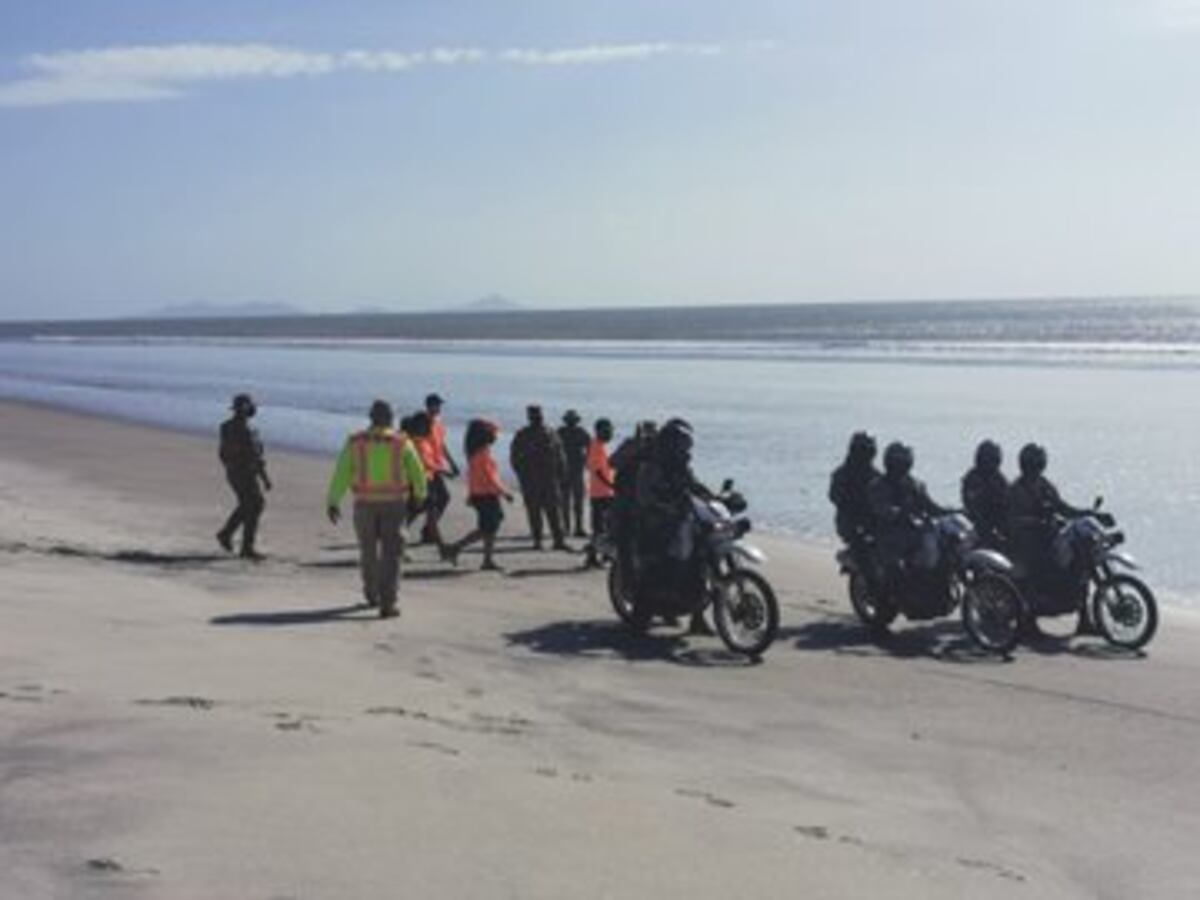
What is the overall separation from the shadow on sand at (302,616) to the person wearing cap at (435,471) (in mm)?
4157

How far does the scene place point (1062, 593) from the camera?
1261cm

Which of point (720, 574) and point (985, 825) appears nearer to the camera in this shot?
point (985, 825)

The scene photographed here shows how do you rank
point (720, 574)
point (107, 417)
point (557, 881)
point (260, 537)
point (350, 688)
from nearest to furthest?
point (557, 881) → point (350, 688) → point (720, 574) → point (260, 537) → point (107, 417)

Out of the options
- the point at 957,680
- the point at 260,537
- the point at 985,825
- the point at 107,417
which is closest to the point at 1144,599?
the point at 957,680

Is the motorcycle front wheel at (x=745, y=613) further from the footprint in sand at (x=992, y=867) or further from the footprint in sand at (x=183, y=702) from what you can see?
the footprint in sand at (x=992, y=867)

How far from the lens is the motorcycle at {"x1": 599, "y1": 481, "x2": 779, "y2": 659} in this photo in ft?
39.0

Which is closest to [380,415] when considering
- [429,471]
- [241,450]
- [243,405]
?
[243,405]

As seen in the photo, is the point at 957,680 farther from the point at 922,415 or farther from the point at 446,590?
the point at 922,415

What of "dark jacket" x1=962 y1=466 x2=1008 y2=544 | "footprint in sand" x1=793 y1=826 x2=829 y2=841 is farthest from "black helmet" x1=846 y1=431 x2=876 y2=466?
"footprint in sand" x1=793 y1=826 x2=829 y2=841

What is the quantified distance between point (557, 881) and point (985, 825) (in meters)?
2.49

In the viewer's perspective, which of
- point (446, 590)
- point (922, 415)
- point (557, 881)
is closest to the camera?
point (557, 881)

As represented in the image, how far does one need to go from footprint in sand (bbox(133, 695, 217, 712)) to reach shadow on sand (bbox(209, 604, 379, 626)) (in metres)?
3.06

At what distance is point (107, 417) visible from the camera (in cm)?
4131

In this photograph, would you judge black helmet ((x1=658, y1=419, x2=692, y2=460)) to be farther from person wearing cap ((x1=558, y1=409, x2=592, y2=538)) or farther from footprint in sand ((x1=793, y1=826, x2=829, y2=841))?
person wearing cap ((x1=558, y1=409, x2=592, y2=538))
